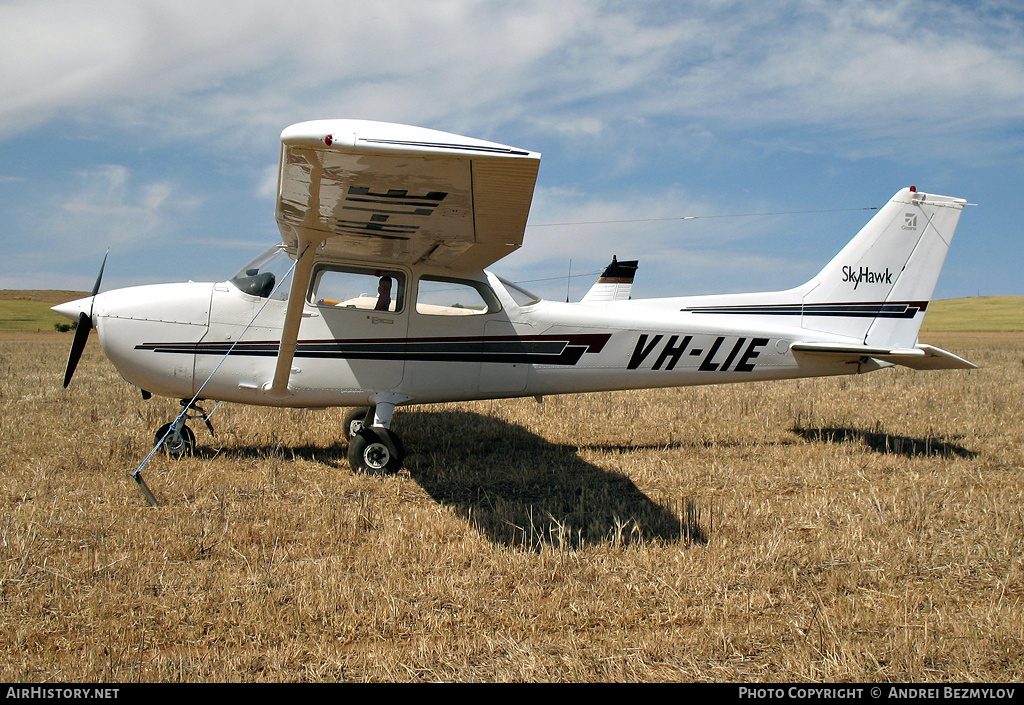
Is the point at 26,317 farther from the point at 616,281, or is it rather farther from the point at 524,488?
the point at 524,488

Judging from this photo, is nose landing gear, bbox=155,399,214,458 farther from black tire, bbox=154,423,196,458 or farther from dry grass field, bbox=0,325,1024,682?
dry grass field, bbox=0,325,1024,682

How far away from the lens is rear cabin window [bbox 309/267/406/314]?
6.23 metres

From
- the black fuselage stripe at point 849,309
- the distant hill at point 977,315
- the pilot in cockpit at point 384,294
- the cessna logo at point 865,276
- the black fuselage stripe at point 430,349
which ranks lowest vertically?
the black fuselage stripe at point 430,349

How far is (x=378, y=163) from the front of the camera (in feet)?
13.1

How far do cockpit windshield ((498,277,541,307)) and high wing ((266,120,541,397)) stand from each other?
1.38 ft

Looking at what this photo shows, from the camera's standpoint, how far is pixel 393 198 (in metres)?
4.65

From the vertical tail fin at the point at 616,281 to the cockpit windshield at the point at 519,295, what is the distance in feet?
41.7

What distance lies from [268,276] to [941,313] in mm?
79603

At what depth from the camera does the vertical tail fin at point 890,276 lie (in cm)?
745

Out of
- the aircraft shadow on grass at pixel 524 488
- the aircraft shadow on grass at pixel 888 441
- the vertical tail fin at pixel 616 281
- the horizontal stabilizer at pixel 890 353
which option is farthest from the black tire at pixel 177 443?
the vertical tail fin at pixel 616 281

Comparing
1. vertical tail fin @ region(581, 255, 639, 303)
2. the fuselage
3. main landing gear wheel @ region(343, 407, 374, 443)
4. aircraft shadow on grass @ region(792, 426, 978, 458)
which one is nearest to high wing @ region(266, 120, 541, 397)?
the fuselage

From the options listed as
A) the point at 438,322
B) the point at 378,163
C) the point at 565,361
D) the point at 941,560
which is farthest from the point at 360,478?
the point at 941,560

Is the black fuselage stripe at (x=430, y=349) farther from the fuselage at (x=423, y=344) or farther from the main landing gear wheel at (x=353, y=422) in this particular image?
the main landing gear wheel at (x=353, y=422)

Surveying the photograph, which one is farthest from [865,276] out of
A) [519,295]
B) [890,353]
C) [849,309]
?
[519,295]
